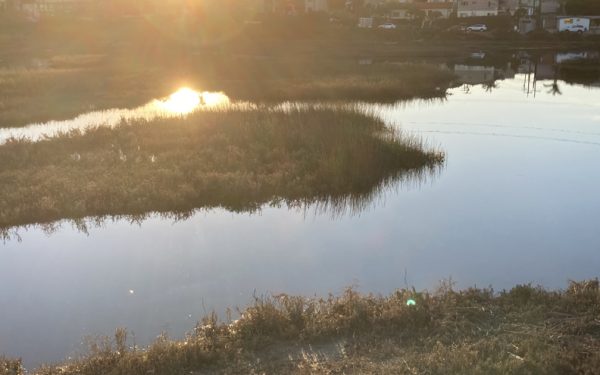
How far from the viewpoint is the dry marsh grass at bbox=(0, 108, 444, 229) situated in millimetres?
14656

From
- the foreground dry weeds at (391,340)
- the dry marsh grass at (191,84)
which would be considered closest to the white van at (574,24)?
the dry marsh grass at (191,84)

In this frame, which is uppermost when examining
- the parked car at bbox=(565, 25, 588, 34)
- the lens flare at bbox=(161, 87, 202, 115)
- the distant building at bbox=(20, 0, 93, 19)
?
the distant building at bbox=(20, 0, 93, 19)

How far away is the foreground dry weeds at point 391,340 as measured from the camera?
625 cm

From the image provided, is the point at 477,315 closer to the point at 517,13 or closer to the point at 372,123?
the point at 372,123

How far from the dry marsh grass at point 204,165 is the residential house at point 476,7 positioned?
108 m

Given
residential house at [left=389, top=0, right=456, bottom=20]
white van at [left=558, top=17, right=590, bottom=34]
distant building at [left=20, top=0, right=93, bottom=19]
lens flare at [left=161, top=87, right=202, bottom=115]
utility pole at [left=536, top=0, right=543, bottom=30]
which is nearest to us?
lens flare at [left=161, top=87, right=202, bottom=115]

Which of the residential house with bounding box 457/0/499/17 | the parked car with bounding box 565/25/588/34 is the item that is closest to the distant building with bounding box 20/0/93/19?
the residential house with bounding box 457/0/499/17

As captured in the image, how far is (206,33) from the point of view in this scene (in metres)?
76.8

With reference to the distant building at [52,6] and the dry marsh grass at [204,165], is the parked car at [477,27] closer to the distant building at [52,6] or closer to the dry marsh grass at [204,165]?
the dry marsh grass at [204,165]

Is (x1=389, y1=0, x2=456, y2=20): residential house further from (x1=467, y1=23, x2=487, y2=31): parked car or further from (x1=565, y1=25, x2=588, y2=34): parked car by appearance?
(x1=565, y1=25, x2=588, y2=34): parked car

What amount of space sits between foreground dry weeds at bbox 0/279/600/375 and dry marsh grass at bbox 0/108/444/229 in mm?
6923

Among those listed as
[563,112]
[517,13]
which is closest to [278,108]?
[563,112]

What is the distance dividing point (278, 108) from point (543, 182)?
12.4 metres

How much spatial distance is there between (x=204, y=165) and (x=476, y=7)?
118269 millimetres
